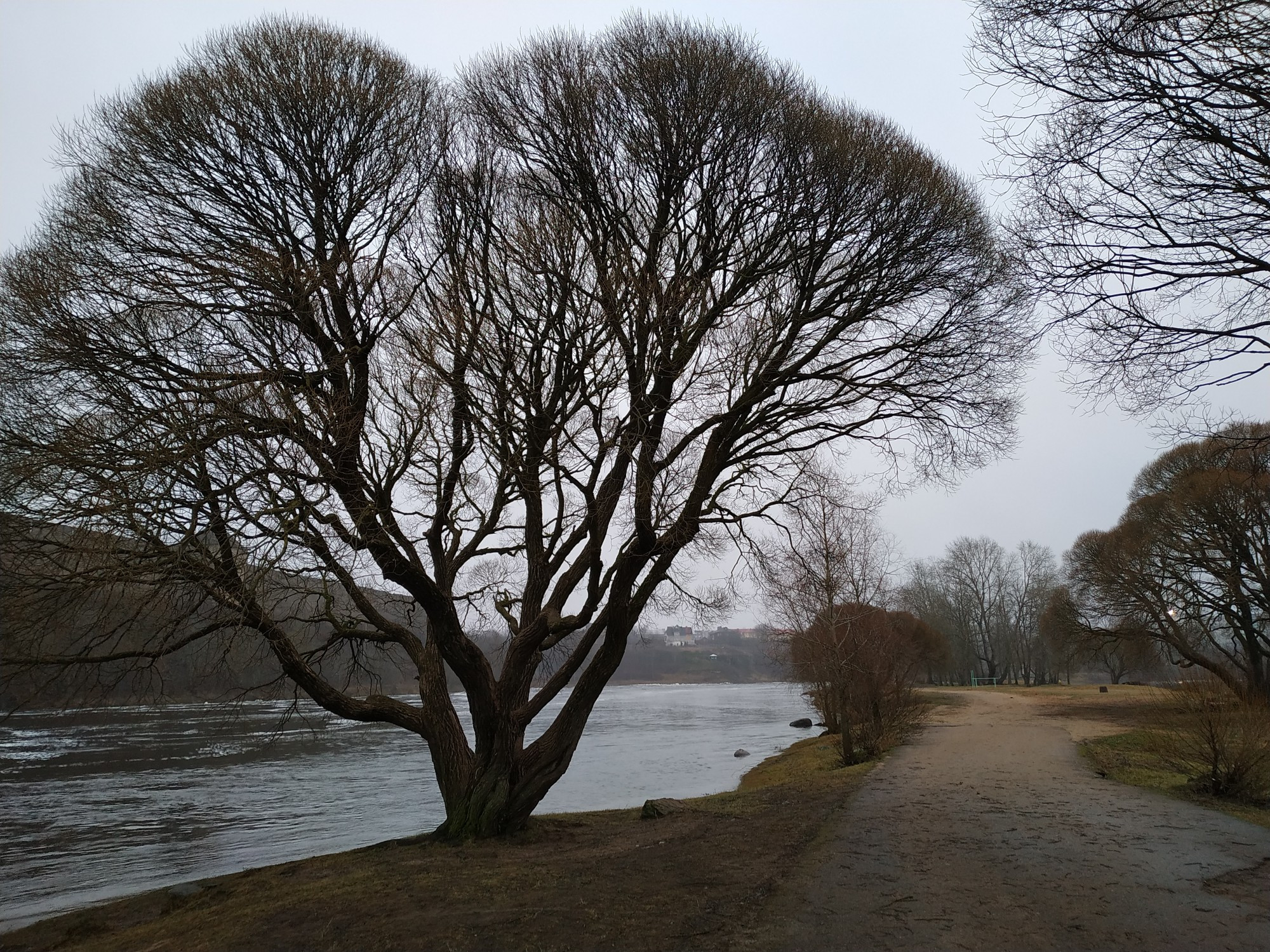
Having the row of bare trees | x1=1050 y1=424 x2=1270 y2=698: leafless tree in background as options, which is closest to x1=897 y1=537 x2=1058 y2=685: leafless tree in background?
the row of bare trees

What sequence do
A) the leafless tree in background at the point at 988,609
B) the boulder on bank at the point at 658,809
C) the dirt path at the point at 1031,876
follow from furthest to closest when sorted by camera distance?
1. the leafless tree in background at the point at 988,609
2. the boulder on bank at the point at 658,809
3. the dirt path at the point at 1031,876

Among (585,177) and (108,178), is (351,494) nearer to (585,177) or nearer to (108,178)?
Answer: (108,178)

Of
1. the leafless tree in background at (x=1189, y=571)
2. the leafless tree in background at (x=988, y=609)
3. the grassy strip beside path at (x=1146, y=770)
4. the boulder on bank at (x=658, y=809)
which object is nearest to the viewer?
the grassy strip beside path at (x=1146, y=770)

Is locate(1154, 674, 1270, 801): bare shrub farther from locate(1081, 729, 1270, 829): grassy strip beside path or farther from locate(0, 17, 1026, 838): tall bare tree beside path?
locate(0, 17, 1026, 838): tall bare tree beside path

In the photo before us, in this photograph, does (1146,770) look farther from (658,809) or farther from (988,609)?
(988,609)

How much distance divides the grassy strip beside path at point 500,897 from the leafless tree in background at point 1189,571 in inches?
845

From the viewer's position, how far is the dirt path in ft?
18.2

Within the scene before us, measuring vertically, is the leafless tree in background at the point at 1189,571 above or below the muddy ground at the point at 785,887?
above

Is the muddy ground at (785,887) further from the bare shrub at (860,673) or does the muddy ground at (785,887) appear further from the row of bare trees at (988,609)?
the row of bare trees at (988,609)

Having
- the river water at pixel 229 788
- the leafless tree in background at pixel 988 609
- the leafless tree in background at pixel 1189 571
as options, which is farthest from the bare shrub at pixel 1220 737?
the leafless tree in background at pixel 988 609

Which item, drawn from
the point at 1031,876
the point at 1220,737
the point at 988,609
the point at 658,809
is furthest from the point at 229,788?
the point at 988,609

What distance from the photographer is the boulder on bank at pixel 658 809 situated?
11586mm

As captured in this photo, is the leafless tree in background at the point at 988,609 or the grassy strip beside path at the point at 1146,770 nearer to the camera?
the grassy strip beside path at the point at 1146,770

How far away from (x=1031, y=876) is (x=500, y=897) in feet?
15.8
